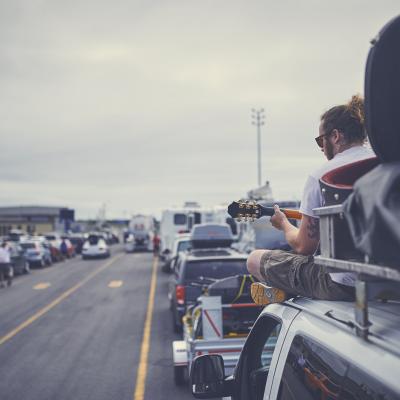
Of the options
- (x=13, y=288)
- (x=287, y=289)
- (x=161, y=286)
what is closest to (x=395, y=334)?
(x=287, y=289)

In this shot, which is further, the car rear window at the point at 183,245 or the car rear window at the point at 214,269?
the car rear window at the point at 183,245

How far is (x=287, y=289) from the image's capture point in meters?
2.73

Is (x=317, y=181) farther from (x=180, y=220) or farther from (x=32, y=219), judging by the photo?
(x=32, y=219)

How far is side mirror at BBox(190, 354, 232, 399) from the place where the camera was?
3240mm

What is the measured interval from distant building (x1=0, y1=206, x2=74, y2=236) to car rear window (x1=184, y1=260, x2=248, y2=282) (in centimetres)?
9063

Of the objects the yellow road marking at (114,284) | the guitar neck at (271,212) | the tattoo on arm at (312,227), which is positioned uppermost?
the guitar neck at (271,212)

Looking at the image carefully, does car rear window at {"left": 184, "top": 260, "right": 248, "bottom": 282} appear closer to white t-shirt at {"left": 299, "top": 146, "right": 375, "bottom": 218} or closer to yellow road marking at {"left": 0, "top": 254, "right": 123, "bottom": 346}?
yellow road marking at {"left": 0, "top": 254, "right": 123, "bottom": 346}

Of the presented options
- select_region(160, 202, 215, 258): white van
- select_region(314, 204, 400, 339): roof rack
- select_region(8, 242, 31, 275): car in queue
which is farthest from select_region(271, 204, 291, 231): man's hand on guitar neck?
select_region(160, 202, 215, 258): white van

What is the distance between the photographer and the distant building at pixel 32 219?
10431 centimetres

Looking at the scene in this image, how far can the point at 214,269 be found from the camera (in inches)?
415

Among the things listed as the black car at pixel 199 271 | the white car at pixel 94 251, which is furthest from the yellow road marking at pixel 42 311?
the white car at pixel 94 251

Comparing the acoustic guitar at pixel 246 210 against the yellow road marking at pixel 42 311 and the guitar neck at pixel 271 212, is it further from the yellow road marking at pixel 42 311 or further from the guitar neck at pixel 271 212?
the yellow road marking at pixel 42 311

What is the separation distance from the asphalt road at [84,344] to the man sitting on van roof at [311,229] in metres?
5.15

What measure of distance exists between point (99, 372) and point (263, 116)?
48179 millimetres
